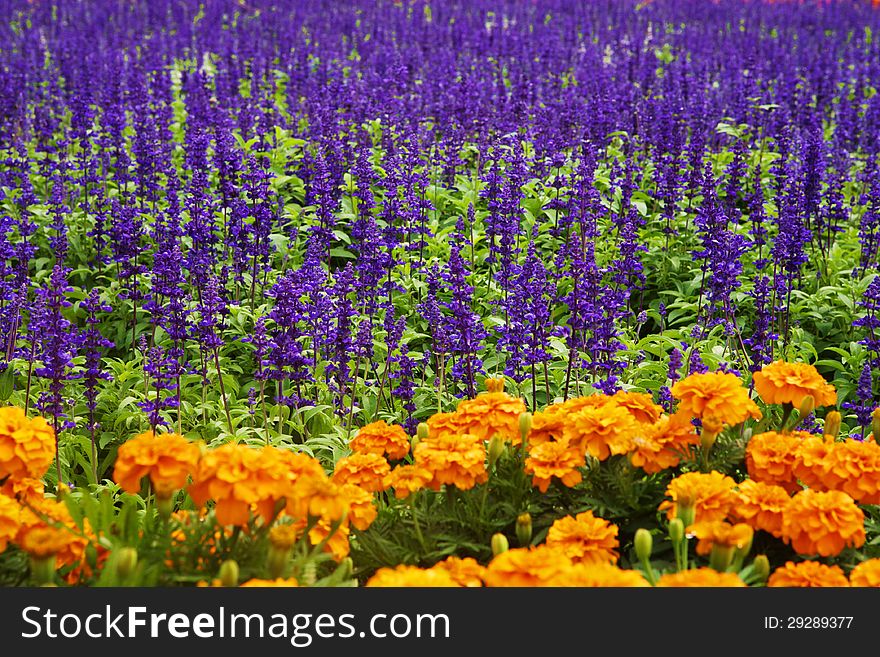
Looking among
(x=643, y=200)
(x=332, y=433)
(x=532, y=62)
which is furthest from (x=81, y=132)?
(x=532, y=62)

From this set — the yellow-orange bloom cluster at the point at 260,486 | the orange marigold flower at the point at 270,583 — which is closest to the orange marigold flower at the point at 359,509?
the yellow-orange bloom cluster at the point at 260,486

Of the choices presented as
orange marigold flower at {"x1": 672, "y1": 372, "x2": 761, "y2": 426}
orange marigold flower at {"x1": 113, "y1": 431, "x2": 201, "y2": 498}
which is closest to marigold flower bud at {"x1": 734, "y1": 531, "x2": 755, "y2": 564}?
orange marigold flower at {"x1": 672, "y1": 372, "x2": 761, "y2": 426}

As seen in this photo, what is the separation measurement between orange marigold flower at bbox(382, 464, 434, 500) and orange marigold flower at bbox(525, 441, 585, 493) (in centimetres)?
34

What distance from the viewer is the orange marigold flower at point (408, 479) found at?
318 centimetres

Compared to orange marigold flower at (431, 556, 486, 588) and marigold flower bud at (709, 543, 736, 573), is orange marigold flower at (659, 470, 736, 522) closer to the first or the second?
marigold flower bud at (709, 543, 736, 573)

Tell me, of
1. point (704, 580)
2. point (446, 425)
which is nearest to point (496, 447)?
point (446, 425)

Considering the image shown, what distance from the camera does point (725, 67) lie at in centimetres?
1281

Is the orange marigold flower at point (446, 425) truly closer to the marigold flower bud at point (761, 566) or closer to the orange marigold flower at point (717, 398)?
the orange marigold flower at point (717, 398)

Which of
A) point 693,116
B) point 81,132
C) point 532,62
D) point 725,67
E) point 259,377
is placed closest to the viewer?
point 259,377

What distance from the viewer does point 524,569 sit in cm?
247

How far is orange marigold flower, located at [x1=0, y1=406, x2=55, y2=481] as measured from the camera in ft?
10.2

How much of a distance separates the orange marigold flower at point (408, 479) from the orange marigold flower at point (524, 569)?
70 centimetres
